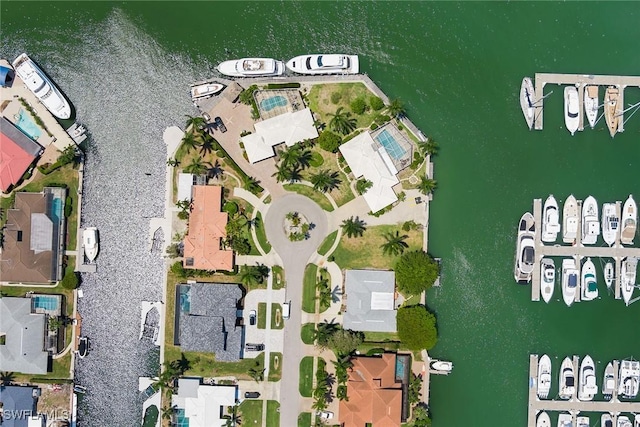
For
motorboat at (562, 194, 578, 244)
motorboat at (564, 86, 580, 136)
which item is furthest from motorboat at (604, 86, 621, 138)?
motorboat at (562, 194, 578, 244)

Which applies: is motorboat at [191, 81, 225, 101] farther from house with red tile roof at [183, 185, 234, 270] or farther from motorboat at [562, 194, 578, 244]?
motorboat at [562, 194, 578, 244]

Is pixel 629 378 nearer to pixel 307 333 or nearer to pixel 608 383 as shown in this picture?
pixel 608 383

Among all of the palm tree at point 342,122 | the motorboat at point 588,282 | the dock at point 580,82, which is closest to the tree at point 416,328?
the motorboat at point 588,282

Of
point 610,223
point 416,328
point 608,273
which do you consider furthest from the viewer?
point 608,273

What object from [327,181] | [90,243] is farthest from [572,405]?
[90,243]

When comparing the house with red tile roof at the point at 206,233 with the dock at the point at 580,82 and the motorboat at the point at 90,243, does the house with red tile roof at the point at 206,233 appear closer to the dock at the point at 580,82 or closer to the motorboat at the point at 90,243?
the motorboat at the point at 90,243

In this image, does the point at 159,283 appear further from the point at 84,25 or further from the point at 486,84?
the point at 486,84

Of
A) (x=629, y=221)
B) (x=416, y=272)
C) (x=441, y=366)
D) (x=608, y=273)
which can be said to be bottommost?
(x=441, y=366)
